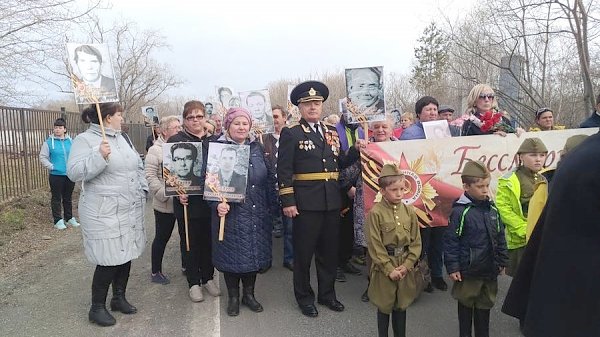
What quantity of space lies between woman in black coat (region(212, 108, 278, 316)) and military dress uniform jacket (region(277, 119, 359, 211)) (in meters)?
0.30

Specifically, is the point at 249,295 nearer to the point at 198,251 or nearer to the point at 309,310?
the point at 309,310

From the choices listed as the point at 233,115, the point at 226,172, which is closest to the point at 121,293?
the point at 226,172

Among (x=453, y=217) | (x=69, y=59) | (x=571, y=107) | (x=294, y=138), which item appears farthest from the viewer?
(x=571, y=107)

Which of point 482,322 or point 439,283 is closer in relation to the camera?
point 482,322

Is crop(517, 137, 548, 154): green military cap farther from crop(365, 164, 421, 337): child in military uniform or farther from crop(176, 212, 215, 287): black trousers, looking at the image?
crop(176, 212, 215, 287): black trousers

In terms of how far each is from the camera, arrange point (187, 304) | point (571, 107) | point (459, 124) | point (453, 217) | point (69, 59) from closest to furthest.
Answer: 1. point (453, 217)
2. point (69, 59)
3. point (187, 304)
4. point (459, 124)
5. point (571, 107)

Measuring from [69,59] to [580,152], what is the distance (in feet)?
12.9

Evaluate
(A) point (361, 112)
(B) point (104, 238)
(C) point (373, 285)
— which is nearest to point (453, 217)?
(C) point (373, 285)

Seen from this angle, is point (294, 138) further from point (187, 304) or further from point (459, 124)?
point (459, 124)

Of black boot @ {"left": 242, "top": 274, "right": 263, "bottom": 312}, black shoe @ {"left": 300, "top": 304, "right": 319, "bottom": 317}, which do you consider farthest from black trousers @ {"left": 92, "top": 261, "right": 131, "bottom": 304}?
black shoe @ {"left": 300, "top": 304, "right": 319, "bottom": 317}

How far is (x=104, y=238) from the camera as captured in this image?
4027 millimetres

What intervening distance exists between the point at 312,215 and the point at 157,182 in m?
1.98

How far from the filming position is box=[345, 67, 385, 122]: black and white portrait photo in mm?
4453

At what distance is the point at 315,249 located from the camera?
178 inches
